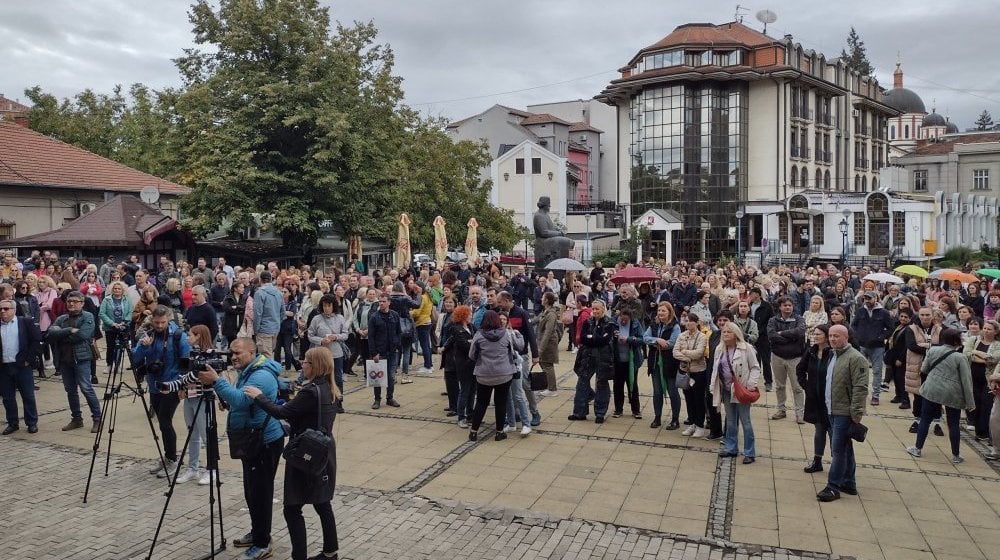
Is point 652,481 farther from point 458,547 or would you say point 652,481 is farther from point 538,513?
point 458,547

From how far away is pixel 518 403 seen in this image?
1025cm

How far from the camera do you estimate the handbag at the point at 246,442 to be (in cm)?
609

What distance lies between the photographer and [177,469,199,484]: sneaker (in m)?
8.27

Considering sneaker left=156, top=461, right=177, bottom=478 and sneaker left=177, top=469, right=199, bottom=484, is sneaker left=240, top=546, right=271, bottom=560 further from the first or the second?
sneaker left=156, top=461, right=177, bottom=478

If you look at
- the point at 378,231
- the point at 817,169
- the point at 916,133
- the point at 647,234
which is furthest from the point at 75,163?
the point at 916,133

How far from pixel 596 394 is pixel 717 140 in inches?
1964

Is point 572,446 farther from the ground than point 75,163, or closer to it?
closer to it

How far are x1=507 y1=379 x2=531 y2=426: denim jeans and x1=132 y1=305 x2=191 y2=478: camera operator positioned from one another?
4.11 metres

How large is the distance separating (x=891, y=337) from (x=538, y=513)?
23.5 feet

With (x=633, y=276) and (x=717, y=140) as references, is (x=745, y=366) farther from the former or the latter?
(x=717, y=140)

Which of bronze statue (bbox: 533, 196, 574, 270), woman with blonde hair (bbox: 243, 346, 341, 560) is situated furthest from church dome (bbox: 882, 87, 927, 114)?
woman with blonde hair (bbox: 243, 346, 341, 560)

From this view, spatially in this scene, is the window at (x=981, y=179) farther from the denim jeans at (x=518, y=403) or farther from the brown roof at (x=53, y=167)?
the denim jeans at (x=518, y=403)

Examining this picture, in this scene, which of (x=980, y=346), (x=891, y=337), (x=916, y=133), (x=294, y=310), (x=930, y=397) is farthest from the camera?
(x=916, y=133)

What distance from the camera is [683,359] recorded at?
9.70 meters
